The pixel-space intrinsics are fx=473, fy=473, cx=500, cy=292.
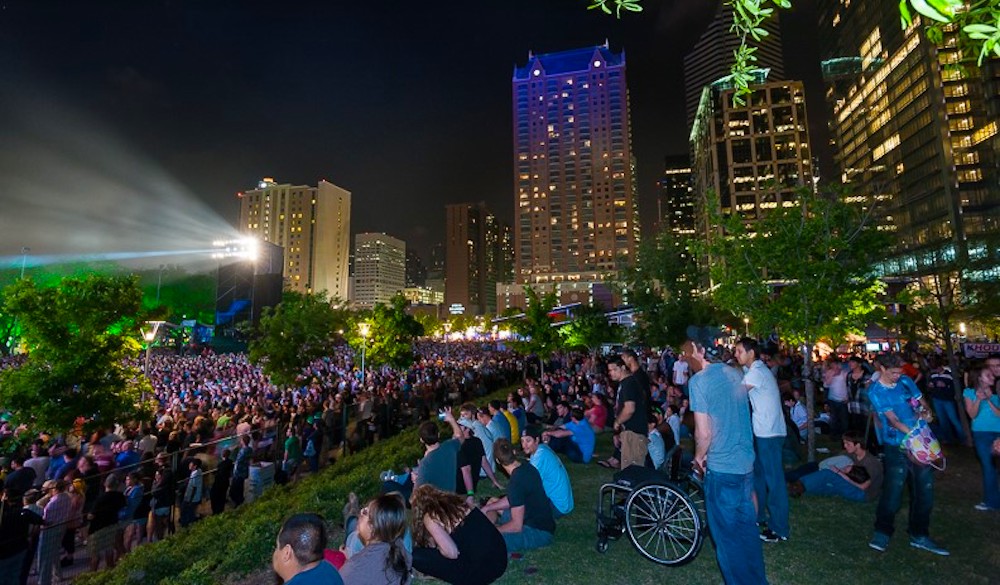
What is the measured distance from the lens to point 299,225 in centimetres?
15375

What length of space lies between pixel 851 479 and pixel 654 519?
3.75 meters

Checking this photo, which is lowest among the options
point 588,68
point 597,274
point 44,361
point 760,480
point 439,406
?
point 439,406

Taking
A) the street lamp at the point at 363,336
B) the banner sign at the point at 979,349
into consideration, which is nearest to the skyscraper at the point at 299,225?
the street lamp at the point at 363,336

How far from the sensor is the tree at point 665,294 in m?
31.0

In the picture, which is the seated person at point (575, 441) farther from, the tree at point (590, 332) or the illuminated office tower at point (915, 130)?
the illuminated office tower at point (915, 130)

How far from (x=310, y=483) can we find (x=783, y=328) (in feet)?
32.7

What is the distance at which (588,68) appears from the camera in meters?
140

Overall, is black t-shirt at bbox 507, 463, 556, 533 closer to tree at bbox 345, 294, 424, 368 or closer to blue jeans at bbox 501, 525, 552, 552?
blue jeans at bbox 501, 525, 552, 552

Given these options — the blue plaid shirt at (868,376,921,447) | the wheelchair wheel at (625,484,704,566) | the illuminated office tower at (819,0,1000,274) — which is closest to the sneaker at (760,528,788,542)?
the wheelchair wheel at (625,484,704,566)

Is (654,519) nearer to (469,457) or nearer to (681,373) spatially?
(469,457)

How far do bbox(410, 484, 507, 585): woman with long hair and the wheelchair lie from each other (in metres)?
1.93

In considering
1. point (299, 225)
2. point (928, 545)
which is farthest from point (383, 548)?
point (299, 225)

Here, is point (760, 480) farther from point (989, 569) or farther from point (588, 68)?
point (588, 68)

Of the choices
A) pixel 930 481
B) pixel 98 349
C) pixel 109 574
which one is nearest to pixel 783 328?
pixel 930 481
